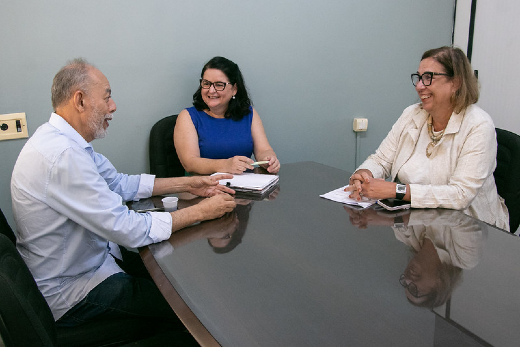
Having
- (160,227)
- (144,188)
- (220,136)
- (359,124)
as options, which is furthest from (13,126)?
(359,124)

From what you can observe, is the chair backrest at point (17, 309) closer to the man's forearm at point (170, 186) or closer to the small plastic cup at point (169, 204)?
the small plastic cup at point (169, 204)

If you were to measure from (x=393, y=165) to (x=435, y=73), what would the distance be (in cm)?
49

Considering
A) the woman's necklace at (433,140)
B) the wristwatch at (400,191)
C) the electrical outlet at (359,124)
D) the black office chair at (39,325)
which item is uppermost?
the woman's necklace at (433,140)

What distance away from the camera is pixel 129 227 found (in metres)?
1.21

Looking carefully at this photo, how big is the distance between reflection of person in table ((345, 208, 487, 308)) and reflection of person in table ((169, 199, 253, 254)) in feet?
1.32

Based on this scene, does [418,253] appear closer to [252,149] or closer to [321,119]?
[252,149]

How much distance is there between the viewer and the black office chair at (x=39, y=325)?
842mm

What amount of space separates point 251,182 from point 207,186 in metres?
0.20

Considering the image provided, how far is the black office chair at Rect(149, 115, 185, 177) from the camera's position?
2.28 meters

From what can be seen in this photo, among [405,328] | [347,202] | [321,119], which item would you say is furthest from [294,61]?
[405,328]

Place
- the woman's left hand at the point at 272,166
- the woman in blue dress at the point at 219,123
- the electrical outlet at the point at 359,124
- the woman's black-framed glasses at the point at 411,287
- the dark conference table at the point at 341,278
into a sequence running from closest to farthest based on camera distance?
the dark conference table at the point at 341,278, the woman's black-framed glasses at the point at 411,287, the woman's left hand at the point at 272,166, the woman in blue dress at the point at 219,123, the electrical outlet at the point at 359,124

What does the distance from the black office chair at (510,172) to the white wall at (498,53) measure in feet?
4.65

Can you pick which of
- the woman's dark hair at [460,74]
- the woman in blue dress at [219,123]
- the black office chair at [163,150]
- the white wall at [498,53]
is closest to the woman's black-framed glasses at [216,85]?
the woman in blue dress at [219,123]

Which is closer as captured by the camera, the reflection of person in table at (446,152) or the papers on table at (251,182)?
the reflection of person in table at (446,152)
